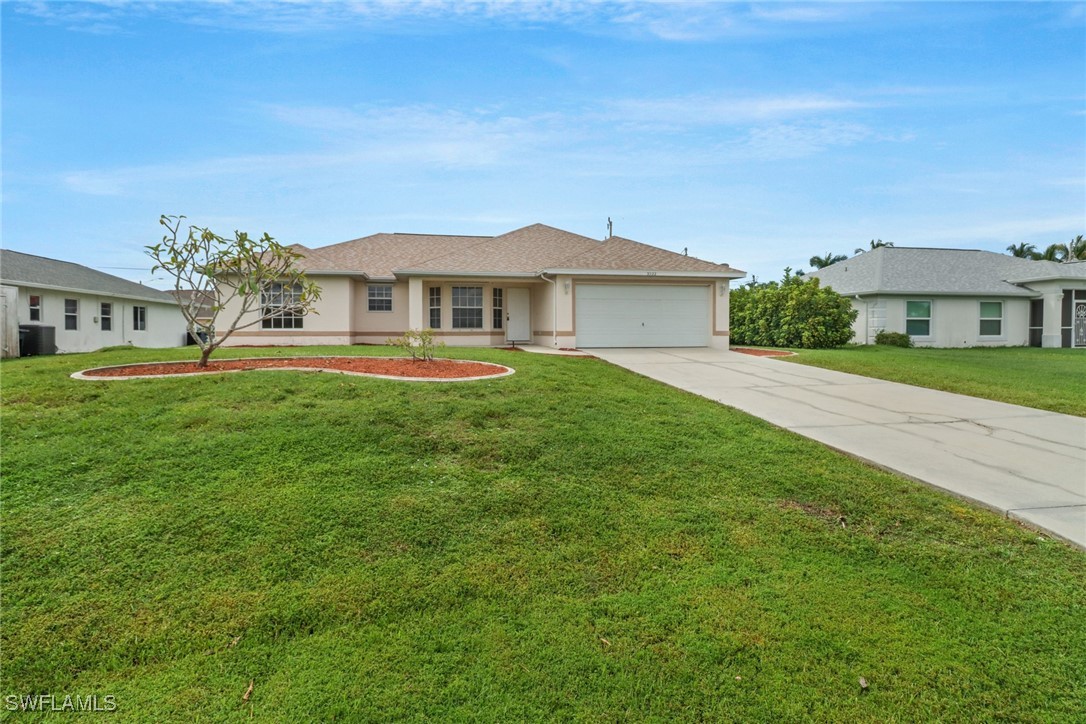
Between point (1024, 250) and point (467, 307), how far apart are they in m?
46.6

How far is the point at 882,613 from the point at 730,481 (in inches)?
68.8

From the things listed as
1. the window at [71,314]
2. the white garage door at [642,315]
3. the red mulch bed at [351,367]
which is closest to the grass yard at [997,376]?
the white garage door at [642,315]

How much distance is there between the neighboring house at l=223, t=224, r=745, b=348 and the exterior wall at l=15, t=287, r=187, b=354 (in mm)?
7105

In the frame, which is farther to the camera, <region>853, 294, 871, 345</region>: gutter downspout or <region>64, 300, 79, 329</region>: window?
<region>853, 294, 871, 345</region>: gutter downspout

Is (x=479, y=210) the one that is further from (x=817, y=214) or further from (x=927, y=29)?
(x=927, y=29)

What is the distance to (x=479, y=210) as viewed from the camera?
2359cm

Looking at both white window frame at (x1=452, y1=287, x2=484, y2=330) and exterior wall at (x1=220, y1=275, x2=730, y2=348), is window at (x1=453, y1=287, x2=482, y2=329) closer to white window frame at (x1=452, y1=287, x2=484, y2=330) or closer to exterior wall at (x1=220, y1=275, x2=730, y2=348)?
white window frame at (x1=452, y1=287, x2=484, y2=330)

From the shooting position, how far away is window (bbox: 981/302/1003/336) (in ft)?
75.5

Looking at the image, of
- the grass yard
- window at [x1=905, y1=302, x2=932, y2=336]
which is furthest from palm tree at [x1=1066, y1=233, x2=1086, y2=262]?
the grass yard

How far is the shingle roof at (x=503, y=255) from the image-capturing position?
17.3 m

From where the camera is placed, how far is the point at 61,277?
68.3ft

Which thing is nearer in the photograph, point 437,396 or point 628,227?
point 437,396

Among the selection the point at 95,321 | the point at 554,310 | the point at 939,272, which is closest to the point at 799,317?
the point at 939,272

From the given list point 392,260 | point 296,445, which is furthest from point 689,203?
point 296,445
